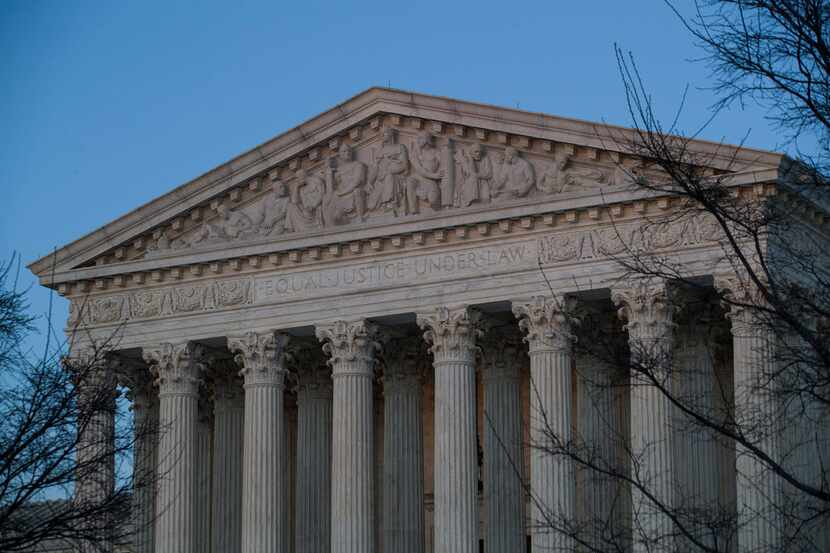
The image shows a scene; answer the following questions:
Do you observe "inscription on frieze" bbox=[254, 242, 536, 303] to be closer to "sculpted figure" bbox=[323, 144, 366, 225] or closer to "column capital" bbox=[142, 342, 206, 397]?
"sculpted figure" bbox=[323, 144, 366, 225]

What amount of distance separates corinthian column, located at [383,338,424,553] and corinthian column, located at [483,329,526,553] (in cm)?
227

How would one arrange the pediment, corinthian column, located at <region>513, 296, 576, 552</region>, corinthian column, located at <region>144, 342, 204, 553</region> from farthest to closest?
corinthian column, located at <region>144, 342, 204, 553</region>
the pediment
corinthian column, located at <region>513, 296, 576, 552</region>

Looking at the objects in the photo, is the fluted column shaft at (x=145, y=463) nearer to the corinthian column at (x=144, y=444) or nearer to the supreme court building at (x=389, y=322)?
the corinthian column at (x=144, y=444)

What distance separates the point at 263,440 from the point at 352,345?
415 cm

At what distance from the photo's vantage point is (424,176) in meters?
51.2

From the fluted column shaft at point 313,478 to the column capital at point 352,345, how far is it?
4180 millimetres

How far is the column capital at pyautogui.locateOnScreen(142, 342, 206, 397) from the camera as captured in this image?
54.6 metres

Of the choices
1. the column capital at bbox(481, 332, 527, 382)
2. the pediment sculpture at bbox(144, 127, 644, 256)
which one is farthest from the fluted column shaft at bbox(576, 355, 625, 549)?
the pediment sculpture at bbox(144, 127, 644, 256)

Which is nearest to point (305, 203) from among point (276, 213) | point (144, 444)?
point (276, 213)

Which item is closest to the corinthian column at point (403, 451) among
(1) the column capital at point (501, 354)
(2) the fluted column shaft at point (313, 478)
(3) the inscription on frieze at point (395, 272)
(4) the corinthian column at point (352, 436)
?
(4) the corinthian column at point (352, 436)

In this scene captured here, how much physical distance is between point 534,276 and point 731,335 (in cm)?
582

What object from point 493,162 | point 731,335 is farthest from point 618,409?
point 493,162

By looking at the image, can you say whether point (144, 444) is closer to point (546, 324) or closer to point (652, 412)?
point (546, 324)

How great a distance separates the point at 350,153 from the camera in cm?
5294
